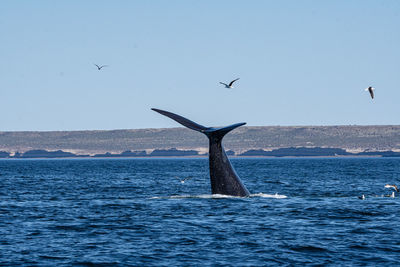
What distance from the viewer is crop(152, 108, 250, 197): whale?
88.6 ft

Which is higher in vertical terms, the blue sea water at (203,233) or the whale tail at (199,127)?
the whale tail at (199,127)

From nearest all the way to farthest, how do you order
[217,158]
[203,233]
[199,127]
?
[203,233] < [199,127] < [217,158]

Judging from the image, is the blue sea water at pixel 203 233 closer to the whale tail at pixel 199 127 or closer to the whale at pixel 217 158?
the whale at pixel 217 158

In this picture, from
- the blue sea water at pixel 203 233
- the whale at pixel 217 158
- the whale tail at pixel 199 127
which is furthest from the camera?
the whale at pixel 217 158

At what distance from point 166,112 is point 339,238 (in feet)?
29.7

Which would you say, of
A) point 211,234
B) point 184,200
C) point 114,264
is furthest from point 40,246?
point 184,200

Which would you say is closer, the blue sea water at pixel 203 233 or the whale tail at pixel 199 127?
the blue sea water at pixel 203 233

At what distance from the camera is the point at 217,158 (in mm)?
28219

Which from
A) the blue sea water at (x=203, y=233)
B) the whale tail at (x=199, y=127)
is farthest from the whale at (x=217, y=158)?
the blue sea water at (x=203, y=233)

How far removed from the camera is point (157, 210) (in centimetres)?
2894

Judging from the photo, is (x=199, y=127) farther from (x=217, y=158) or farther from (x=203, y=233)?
(x=203, y=233)

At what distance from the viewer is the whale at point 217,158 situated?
88.6 ft

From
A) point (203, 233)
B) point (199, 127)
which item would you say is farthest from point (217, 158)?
point (203, 233)

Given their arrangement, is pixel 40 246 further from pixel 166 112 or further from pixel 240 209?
pixel 240 209
